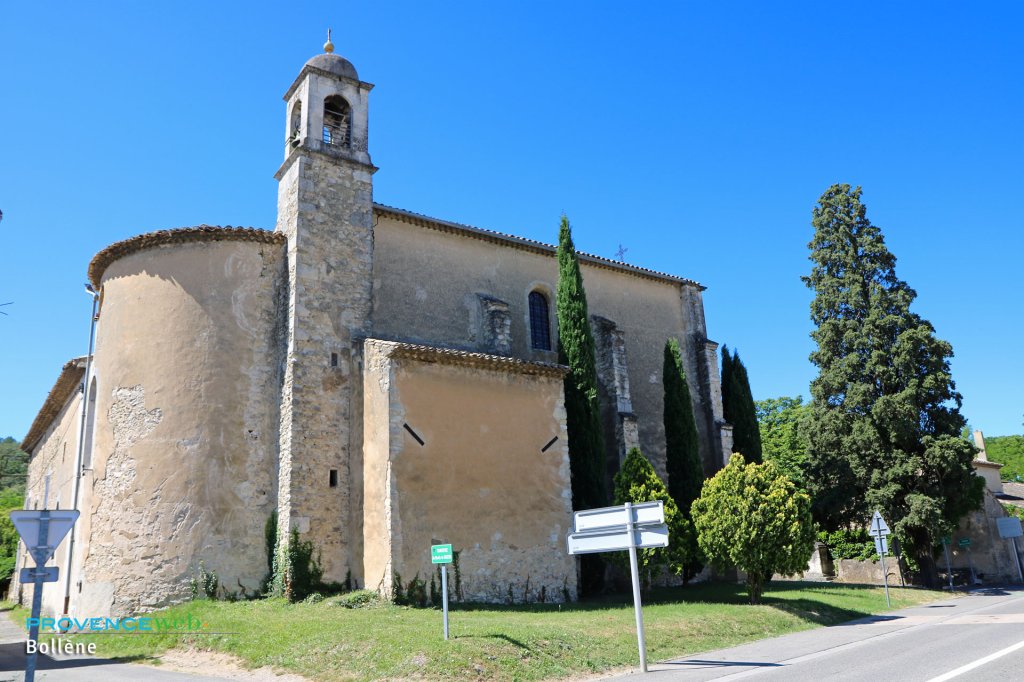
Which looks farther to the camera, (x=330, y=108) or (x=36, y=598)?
(x=330, y=108)

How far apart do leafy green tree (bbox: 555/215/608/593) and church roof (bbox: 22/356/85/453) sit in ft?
52.2

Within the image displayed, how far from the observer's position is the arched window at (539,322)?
2565 centimetres

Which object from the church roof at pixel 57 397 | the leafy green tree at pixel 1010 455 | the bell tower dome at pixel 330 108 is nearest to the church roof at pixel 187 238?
the bell tower dome at pixel 330 108

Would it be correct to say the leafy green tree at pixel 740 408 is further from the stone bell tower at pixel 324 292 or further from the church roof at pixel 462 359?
the stone bell tower at pixel 324 292

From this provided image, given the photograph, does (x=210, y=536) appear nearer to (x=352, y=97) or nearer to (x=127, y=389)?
(x=127, y=389)

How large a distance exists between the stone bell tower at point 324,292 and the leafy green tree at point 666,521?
7.54 m

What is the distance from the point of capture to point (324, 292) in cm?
2002

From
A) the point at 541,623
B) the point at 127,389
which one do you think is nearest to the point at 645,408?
the point at 541,623

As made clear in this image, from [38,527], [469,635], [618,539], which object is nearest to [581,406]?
[469,635]

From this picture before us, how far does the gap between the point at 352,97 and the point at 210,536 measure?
13.4 m

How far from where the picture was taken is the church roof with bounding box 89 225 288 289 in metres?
19.6

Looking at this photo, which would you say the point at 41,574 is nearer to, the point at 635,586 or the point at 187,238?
the point at 635,586

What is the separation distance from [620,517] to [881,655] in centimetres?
515

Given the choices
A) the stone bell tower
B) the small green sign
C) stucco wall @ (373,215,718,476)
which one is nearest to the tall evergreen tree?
stucco wall @ (373,215,718,476)
